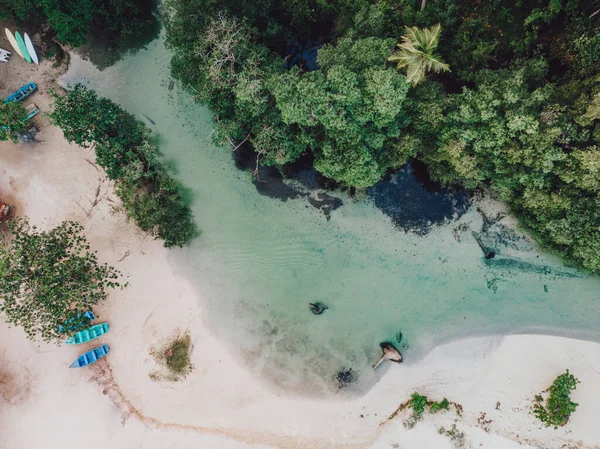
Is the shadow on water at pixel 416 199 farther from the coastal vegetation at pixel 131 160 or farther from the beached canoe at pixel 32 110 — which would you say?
the beached canoe at pixel 32 110

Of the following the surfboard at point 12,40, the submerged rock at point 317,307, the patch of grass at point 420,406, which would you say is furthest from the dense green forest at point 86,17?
the patch of grass at point 420,406

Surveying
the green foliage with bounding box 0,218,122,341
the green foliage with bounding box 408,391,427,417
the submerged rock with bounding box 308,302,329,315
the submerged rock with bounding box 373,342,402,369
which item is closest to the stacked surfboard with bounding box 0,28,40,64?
the green foliage with bounding box 0,218,122,341

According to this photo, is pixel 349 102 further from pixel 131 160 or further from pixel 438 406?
pixel 438 406

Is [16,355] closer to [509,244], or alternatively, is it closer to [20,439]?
[20,439]

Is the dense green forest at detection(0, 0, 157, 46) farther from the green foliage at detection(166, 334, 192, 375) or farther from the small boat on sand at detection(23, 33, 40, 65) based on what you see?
the green foliage at detection(166, 334, 192, 375)

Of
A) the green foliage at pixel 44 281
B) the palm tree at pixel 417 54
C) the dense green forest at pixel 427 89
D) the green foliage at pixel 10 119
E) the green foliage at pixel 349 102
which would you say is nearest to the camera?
the green foliage at pixel 349 102

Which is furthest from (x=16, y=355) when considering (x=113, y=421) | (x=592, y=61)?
(x=592, y=61)
